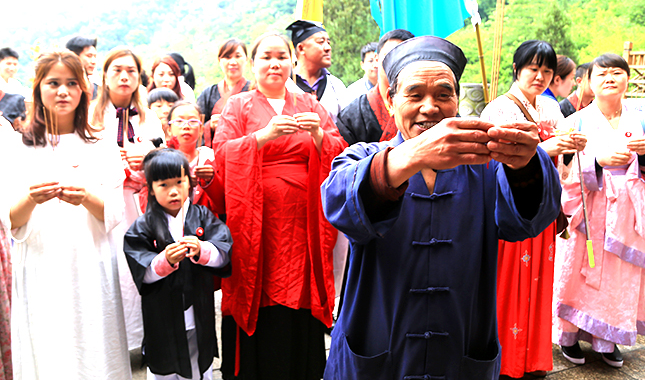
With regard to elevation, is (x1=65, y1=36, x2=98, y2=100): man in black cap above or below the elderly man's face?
above

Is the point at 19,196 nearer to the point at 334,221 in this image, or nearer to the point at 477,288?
the point at 334,221

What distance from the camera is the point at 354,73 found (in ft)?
47.9

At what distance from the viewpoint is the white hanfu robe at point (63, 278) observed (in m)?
2.50

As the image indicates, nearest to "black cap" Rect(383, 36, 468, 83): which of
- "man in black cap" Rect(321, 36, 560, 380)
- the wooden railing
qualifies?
"man in black cap" Rect(321, 36, 560, 380)

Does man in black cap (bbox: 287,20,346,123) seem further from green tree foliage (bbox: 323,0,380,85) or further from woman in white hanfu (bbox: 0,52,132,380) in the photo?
green tree foliage (bbox: 323,0,380,85)

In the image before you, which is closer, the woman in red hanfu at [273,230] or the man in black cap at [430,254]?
the man in black cap at [430,254]

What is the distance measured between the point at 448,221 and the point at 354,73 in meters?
13.7

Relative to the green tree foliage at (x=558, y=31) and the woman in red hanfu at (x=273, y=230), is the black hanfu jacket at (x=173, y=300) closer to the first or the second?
the woman in red hanfu at (x=273, y=230)

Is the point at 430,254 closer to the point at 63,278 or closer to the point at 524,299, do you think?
the point at 63,278

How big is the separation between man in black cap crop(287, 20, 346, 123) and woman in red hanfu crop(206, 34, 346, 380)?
92cm

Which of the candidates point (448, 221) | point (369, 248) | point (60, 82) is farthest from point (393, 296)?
point (60, 82)

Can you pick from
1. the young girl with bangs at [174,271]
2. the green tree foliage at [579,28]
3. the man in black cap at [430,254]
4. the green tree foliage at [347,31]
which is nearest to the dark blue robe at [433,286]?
the man in black cap at [430,254]

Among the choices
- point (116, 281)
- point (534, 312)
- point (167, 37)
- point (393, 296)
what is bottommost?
point (534, 312)

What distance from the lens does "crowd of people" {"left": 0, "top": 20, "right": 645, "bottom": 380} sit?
142 centimetres
